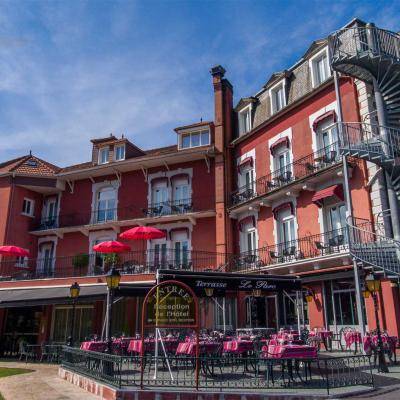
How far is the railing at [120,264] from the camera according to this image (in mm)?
19359

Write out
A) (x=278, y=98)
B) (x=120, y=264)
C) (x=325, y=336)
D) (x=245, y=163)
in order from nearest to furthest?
(x=325, y=336) → (x=278, y=98) → (x=245, y=163) → (x=120, y=264)

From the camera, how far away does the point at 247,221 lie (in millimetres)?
19406

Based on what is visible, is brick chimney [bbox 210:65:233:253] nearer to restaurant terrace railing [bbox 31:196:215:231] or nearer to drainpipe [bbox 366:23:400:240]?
restaurant terrace railing [bbox 31:196:215:231]

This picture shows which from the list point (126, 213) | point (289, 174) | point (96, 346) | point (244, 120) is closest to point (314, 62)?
point (289, 174)

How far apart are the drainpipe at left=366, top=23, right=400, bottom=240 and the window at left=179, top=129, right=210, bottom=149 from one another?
9.43m

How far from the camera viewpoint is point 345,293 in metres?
14.3

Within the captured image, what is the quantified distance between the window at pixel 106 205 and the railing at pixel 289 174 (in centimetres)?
679

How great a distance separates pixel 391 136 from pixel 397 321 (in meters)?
5.64

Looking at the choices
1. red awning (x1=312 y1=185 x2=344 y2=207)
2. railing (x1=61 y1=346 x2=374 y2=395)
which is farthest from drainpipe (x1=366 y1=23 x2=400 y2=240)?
railing (x1=61 y1=346 x2=374 y2=395)

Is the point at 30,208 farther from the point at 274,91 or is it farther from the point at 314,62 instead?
the point at 314,62

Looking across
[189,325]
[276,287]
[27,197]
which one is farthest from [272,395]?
[27,197]

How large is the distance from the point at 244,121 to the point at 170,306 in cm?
1415

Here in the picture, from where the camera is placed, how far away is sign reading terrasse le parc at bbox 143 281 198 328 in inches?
349

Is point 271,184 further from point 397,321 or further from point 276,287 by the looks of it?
point 397,321
